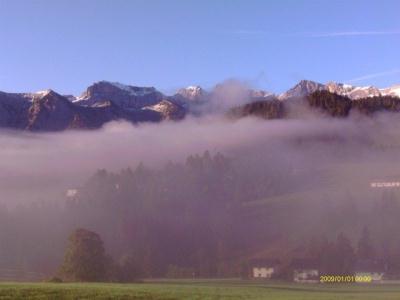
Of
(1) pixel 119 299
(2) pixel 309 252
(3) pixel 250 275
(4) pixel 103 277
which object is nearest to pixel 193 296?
(1) pixel 119 299

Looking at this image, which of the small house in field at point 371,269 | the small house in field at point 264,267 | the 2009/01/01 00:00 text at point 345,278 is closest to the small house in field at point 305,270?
the 2009/01/01 00:00 text at point 345,278

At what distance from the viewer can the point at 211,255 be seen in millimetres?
195875

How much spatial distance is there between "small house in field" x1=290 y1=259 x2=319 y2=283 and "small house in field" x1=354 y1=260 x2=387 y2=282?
829 centimetres

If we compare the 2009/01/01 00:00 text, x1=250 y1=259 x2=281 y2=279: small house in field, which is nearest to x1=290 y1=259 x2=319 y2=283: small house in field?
the 2009/01/01 00:00 text

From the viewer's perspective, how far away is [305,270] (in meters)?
136

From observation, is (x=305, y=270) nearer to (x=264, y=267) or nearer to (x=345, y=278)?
(x=345, y=278)

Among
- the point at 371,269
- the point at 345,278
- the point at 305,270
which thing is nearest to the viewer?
the point at 345,278

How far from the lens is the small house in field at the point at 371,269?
13162 centimetres

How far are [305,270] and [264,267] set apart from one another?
638 inches

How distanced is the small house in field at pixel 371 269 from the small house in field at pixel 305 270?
8.29 meters

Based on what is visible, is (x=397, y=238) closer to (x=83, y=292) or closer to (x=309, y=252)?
(x=309, y=252)

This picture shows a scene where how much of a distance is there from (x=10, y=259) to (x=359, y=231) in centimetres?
10033

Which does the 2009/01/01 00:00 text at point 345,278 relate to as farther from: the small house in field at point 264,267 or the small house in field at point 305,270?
the small house in field at point 264,267

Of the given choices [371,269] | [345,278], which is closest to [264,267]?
[371,269]
